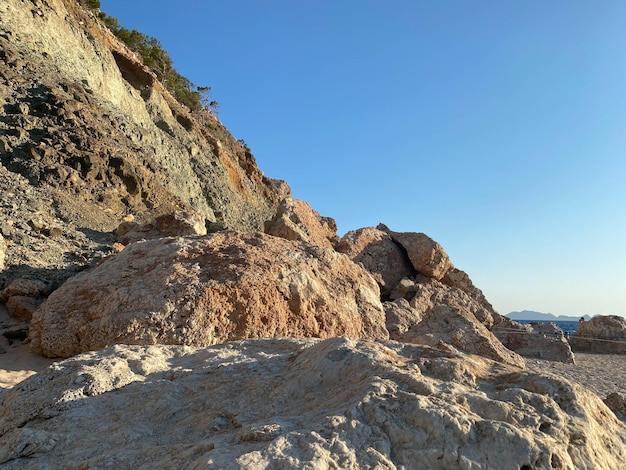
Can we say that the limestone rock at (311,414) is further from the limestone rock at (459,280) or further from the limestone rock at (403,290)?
the limestone rock at (459,280)

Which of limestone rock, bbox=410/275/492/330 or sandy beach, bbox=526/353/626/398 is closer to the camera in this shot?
sandy beach, bbox=526/353/626/398

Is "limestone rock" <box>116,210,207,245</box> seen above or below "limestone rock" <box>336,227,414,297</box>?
below

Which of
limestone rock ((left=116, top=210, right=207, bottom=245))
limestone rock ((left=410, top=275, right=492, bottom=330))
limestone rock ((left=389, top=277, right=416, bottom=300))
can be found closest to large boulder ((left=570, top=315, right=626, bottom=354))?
limestone rock ((left=410, top=275, right=492, bottom=330))

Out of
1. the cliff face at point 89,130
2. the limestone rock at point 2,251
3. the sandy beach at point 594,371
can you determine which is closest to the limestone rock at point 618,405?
the sandy beach at point 594,371

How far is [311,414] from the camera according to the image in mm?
2051

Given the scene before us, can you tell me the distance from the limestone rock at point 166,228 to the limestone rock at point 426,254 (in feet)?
22.1

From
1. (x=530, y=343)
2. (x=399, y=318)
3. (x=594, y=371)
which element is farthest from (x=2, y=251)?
(x=594, y=371)

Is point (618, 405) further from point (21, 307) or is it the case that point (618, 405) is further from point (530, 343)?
point (530, 343)

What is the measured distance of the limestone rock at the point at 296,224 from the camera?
11.2 metres

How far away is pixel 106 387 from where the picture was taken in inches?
106

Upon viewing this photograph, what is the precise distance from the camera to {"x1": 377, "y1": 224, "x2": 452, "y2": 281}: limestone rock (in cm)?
1377

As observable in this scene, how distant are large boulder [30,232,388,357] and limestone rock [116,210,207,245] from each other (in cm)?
338

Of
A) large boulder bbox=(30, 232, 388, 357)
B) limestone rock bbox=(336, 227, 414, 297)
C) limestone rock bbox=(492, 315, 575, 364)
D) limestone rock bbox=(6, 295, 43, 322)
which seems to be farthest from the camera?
limestone rock bbox=(492, 315, 575, 364)

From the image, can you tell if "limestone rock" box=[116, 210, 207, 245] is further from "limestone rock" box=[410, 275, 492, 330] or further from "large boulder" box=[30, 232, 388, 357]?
"limestone rock" box=[410, 275, 492, 330]
